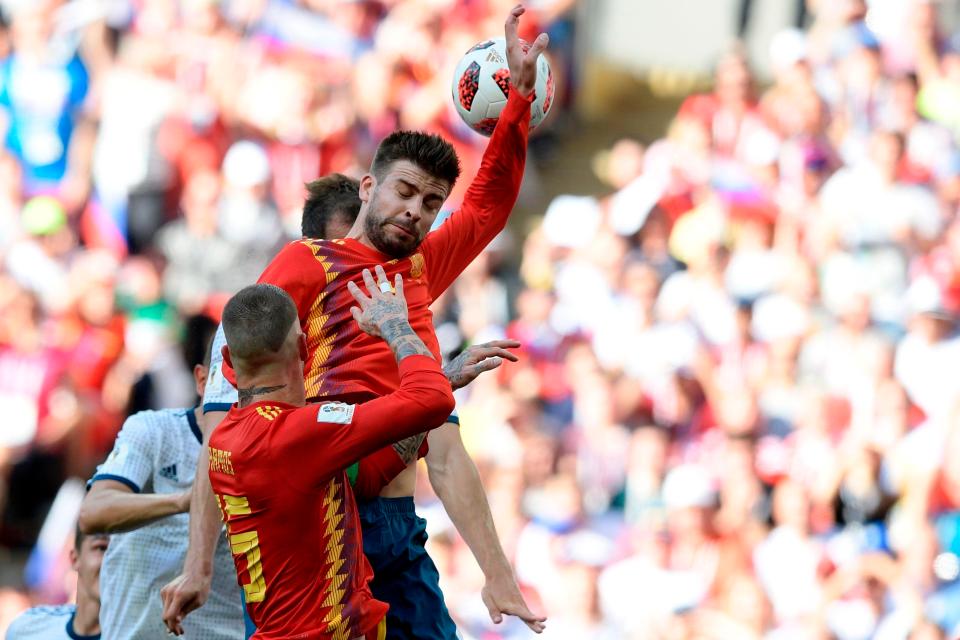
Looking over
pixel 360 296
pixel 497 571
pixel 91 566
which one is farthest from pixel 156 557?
pixel 360 296

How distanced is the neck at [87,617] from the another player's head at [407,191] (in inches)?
92.9

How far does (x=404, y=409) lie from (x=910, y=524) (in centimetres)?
497

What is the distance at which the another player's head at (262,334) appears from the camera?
371cm

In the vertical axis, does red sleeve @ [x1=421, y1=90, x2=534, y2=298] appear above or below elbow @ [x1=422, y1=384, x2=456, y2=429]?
above

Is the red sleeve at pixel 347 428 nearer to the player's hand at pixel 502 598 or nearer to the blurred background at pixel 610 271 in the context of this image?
the player's hand at pixel 502 598

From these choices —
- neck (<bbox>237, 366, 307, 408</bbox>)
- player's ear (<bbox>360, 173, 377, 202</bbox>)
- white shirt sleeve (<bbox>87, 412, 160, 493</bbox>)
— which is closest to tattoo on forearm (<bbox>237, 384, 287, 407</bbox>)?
neck (<bbox>237, 366, 307, 408</bbox>)

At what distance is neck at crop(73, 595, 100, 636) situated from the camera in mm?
5973

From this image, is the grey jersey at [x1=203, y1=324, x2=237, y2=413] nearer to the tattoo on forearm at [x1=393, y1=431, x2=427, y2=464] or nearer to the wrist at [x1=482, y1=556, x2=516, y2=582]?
the tattoo on forearm at [x1=393, y1=431, x2=427, y2=464]

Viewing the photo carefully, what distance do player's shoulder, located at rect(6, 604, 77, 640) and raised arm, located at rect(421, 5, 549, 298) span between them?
2.56 metres

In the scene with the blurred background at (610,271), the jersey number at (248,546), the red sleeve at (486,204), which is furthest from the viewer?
the blurred background at (610,271)

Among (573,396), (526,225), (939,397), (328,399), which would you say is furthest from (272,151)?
(328,399)

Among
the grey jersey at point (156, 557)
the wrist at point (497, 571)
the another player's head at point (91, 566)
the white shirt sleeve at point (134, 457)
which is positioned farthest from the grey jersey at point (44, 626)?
the wrist at point (497, 571)

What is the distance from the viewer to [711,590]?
827 cm

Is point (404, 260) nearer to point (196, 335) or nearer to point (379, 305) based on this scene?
point (379, 305)
